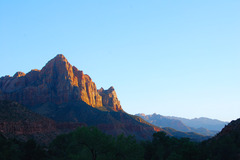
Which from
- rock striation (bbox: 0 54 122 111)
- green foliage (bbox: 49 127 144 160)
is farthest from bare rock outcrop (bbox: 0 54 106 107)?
green foliage (bbox: 49 127 144 160)

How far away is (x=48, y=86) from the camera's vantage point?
182875 millimetres

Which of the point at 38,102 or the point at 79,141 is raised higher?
the point at 38,102

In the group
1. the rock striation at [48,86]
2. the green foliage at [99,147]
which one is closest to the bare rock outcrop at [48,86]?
the rock striation at [48,86]

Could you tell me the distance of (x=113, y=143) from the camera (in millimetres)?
39125

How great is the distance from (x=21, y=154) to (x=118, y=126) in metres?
110

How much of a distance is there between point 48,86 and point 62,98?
14.6 meters

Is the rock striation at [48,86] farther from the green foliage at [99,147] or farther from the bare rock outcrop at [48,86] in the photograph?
the green foliage at [99,147]

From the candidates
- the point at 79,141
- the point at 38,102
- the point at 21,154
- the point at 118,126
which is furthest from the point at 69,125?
the point at 79,141

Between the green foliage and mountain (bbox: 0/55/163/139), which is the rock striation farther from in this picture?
the green foliage

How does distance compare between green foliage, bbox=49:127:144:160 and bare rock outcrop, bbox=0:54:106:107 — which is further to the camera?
bare rock outcrop, bbox=0:54:106:107

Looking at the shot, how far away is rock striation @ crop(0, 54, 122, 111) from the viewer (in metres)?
175

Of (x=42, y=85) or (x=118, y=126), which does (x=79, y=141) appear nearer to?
(x=118, y=126)

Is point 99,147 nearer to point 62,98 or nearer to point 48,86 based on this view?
point 62,98

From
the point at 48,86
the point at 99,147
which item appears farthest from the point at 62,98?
the point at 99,147
